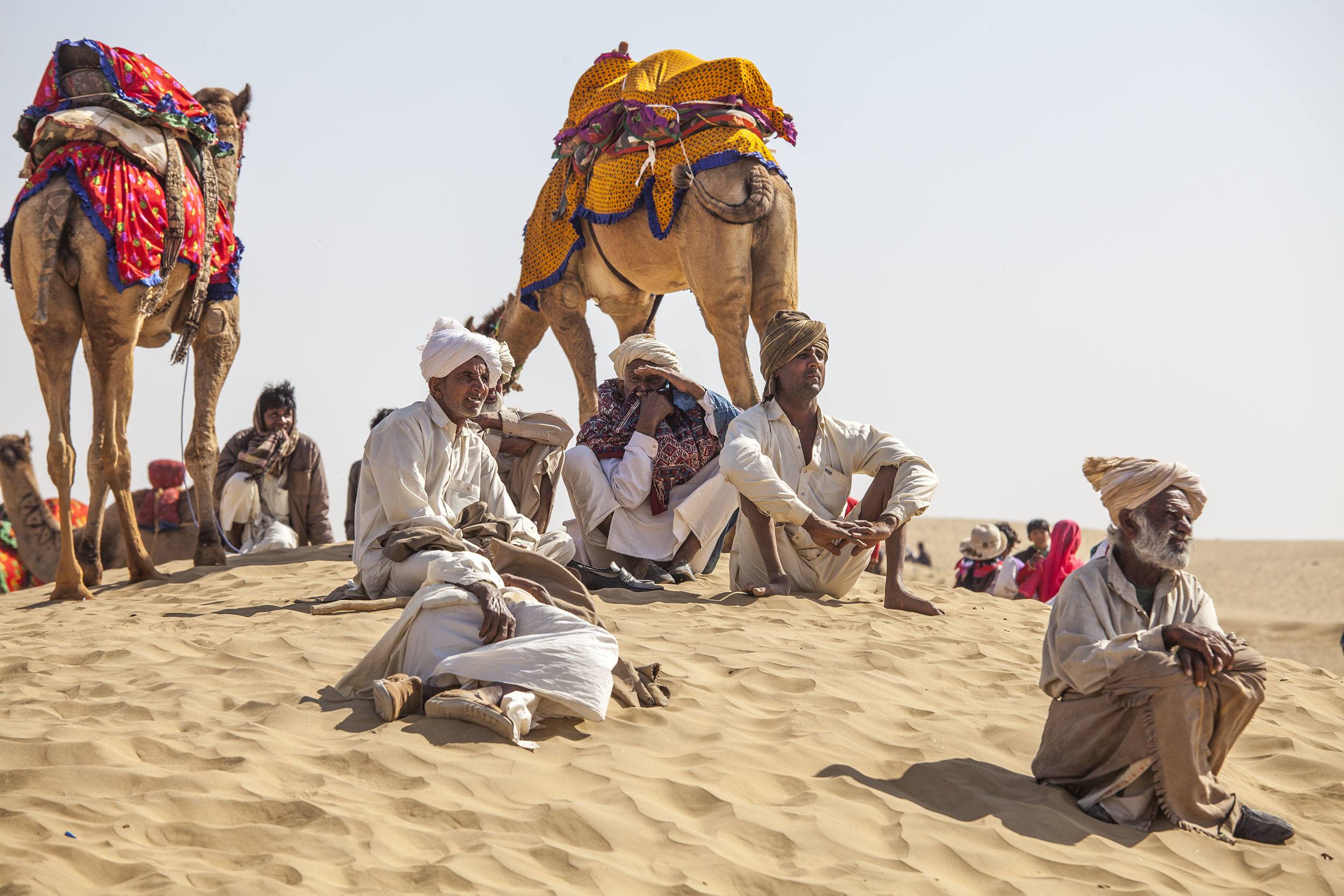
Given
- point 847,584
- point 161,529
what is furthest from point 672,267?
point 161,529

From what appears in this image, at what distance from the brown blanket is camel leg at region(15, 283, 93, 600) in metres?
6.14

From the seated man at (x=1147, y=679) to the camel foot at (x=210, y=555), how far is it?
20.6ft

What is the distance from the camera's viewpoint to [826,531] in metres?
7.20

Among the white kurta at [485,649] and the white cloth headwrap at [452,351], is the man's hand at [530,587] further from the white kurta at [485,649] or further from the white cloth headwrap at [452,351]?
the white cloth headwrap at [452,351]

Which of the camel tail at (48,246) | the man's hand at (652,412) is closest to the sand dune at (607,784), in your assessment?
the man's hand at (652,412)

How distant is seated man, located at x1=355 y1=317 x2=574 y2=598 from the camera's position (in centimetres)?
590

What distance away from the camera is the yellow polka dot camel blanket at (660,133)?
31.8ft

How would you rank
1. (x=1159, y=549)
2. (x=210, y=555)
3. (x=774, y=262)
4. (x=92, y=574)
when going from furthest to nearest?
(x=774, y=262) → (x=210, y=555) → (x=92, y=574) → (x=1159, y=549)

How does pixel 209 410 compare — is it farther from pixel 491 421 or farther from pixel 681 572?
pixel 681 572

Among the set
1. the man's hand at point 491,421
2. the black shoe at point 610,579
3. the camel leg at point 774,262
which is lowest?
the black shoe at point 610,579

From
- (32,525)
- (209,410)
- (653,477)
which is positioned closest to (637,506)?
(653,477)

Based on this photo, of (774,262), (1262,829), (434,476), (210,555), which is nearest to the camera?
(1262,829)

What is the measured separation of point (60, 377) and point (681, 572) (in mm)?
3881

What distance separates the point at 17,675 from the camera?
5656 millimetres
